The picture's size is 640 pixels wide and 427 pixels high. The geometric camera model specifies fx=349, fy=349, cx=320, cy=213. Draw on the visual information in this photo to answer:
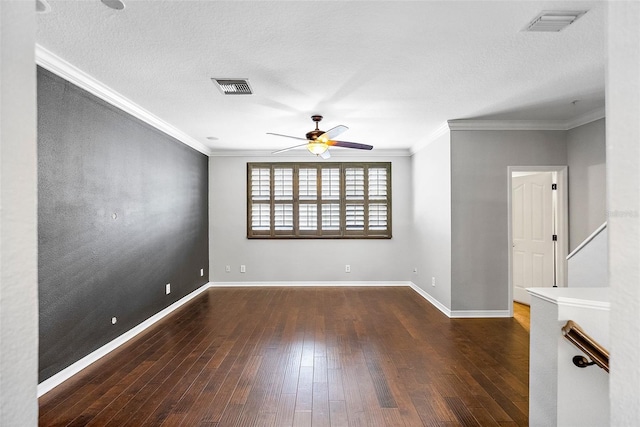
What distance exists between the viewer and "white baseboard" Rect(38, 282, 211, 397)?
2709 millimetres

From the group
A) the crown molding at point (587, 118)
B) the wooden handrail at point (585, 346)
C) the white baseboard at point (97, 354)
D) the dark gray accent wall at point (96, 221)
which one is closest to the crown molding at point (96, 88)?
the dark gray accent wall at point (96, 221)

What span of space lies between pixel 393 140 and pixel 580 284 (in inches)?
138

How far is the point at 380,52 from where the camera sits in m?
2.68

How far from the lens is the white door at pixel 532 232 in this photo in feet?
16.3

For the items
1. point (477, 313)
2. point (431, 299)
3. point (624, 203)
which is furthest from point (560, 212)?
point (624, 203)

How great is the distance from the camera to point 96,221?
333cm

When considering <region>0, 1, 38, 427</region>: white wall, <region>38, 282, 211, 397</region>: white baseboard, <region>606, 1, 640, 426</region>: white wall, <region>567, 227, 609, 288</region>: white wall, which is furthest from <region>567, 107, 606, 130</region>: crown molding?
<region>38, 282, 211, 397</region>: white baseboard

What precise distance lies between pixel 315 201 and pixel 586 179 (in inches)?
166

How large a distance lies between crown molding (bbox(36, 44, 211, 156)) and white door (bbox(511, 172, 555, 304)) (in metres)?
4.94

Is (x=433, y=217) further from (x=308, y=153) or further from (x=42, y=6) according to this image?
(x=42, y=6)

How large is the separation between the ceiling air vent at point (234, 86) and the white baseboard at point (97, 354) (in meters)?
2.78

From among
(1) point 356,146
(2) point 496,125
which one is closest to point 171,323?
(1) point 356,146

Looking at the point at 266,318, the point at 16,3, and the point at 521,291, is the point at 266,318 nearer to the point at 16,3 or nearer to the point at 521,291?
the point at 521,291

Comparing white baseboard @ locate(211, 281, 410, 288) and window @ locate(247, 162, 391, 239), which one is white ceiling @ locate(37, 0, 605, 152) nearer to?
window @ locate(247, 162, 391, 239)
